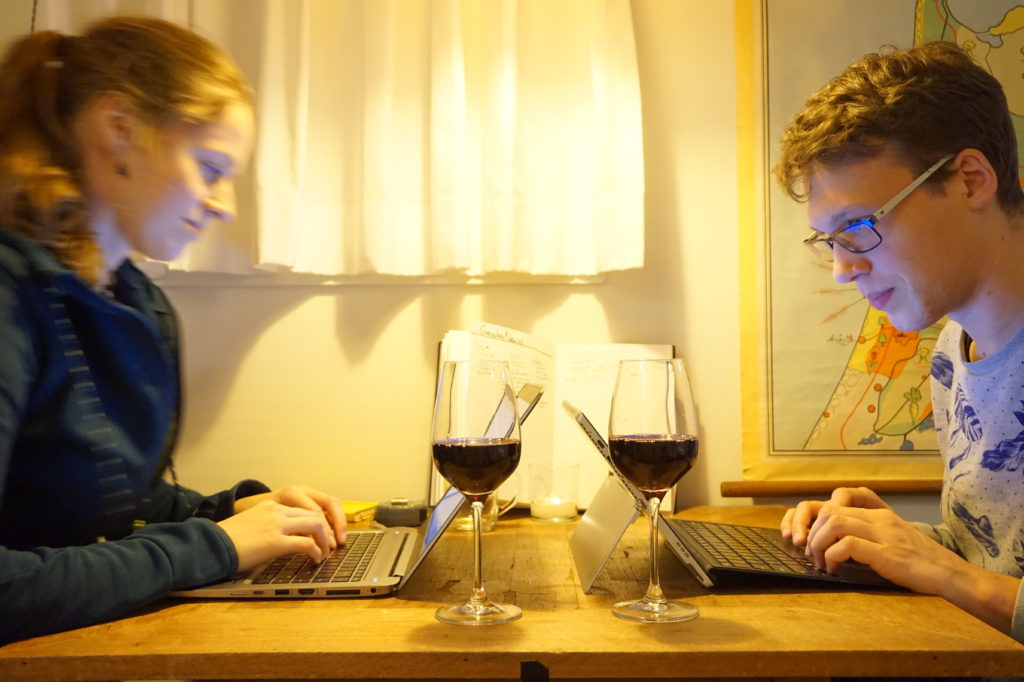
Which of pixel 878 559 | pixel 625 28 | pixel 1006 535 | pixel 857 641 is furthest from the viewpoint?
pixel 625 28

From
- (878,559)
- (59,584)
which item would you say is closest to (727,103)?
(878,559)

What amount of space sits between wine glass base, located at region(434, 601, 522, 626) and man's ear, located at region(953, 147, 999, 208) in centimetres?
88

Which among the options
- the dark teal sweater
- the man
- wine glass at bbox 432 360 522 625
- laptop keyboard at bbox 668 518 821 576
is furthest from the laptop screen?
the man

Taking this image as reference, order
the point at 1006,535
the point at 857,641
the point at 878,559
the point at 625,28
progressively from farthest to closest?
1. the point at 625,28
2. the point at 1006,535
3. the point at 878,559
4. the point at 857,641

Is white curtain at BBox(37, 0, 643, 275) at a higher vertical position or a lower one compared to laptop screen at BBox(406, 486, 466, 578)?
higher

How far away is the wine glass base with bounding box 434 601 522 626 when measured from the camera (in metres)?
0.87

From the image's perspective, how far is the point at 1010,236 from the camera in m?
1.25

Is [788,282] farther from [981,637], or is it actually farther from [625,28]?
[981,637]

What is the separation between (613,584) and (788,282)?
1.13m

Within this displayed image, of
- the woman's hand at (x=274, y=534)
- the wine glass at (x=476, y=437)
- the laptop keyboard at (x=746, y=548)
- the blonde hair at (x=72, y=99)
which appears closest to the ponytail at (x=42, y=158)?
the blonde hair at (x=72, y=99)

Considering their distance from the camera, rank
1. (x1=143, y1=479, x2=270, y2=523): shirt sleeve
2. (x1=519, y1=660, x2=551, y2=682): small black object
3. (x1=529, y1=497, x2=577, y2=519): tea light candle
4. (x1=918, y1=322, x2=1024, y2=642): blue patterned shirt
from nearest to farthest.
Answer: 1. (x1=519, y1=660, x2=551, y2=682): small black object
2. (x1=918, y1=322, x2=1024, y2=642): blue patterned shirt
3. (x1=143, y1=479, x2=270, y2=523): shirt sleeve
4. (x1=529, y1=497, x2=577, y2=519): tea light candle

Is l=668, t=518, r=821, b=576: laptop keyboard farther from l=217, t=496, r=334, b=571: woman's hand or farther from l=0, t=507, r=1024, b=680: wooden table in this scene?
l=217, t=496, r=334, b=571: woman's hand

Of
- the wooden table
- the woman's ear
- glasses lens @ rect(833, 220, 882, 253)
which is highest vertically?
the woman's ear

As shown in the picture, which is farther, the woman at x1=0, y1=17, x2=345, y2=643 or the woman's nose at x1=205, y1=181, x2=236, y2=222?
the woman's nose at x1=205, y1=181, x2=236, y2=222
